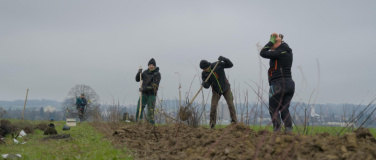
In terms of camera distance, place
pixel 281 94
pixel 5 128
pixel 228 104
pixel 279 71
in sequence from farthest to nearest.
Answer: pixel 228 104
pixel 5 128
pixel 279 71
pixel 281 94

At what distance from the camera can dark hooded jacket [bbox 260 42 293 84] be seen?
19.7 ft

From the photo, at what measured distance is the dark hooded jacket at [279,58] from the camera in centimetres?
602

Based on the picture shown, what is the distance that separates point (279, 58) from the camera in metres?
6.07

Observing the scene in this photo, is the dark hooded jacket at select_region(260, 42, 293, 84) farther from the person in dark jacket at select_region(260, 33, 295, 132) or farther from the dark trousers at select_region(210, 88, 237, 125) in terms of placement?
the dark trousers at select_region(210, 88, 237, 125)

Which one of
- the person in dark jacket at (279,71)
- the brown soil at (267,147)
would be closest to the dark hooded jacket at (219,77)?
the person in dark jacket at (279,71)

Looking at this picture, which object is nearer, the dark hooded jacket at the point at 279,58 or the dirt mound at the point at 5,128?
the dark hooded jacket at the point at 279,58

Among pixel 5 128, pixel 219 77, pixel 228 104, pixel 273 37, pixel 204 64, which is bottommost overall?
pixel 5 128

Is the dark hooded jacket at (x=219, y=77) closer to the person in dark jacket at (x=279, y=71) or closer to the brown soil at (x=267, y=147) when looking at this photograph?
the person in dark jacket at (x=279, y=71)

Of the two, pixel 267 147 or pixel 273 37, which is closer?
pixel 267 147

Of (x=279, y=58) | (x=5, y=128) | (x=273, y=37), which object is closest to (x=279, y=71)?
(x=279, y=58)

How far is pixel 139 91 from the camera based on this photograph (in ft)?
33.9

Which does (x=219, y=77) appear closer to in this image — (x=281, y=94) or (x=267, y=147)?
(x=281, y=94)

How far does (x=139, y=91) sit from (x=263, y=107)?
18.6 feet

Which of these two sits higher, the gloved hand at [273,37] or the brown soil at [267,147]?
the gloved hand at [273,37]
